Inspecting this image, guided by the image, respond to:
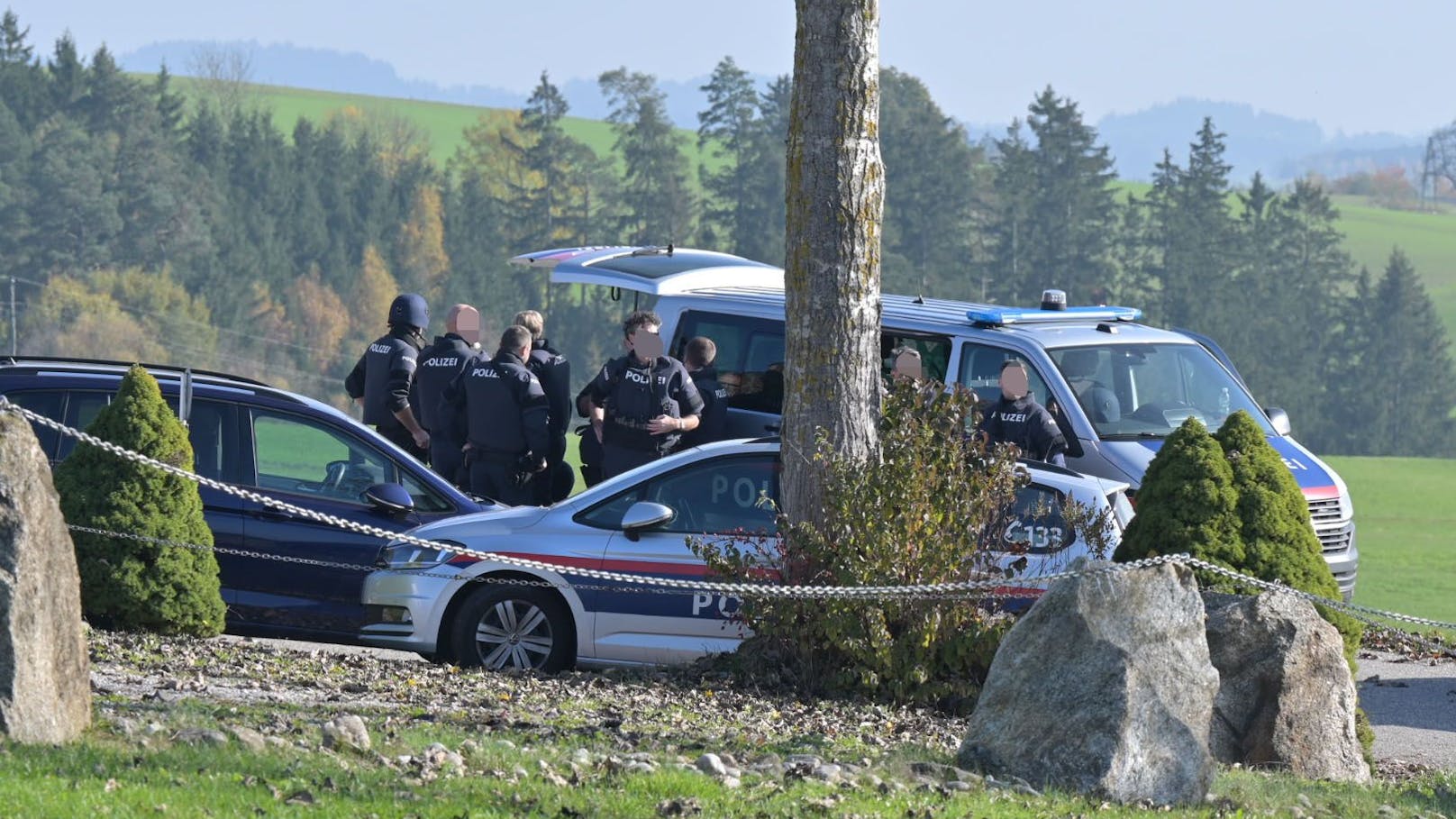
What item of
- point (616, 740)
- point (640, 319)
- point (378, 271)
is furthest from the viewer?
point (378, 271)

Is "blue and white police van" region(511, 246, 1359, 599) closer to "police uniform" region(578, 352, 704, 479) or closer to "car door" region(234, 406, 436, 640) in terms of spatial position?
"police uniform" region(578, 352, 704, 479)

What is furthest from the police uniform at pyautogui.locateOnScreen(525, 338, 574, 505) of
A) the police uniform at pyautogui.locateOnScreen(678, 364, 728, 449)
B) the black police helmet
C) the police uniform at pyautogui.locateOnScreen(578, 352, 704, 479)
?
the black police helmet

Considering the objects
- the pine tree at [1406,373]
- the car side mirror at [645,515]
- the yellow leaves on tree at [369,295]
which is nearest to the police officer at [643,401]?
the car side mirror at [645,515]

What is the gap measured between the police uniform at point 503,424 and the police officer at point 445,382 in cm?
23

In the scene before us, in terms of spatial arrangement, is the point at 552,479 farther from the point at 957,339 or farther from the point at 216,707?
the point at 216,707

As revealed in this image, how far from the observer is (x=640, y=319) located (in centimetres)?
1303

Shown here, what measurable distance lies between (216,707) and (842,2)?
475 cm

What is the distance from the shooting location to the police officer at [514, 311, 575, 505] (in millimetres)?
13266

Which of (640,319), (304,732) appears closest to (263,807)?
(304,732)

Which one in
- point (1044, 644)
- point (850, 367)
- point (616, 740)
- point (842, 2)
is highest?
point (842, 2)

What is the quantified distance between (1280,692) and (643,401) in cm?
565

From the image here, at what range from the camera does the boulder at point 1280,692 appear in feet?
27.5

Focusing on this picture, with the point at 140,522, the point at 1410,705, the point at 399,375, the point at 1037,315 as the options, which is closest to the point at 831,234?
the point at 140,522

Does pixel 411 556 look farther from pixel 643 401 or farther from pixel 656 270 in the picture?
pixel 656 270
